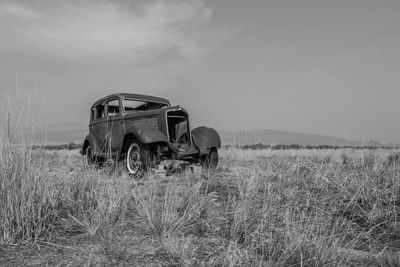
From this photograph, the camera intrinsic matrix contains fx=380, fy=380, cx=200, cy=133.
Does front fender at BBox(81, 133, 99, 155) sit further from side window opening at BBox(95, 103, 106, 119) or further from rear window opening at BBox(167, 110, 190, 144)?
rear window opening at BBox(167, 110, 190, 144)

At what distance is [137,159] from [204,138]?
1731 mm

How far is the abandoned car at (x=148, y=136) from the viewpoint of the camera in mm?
7602

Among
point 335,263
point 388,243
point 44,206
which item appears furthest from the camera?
point 44,206

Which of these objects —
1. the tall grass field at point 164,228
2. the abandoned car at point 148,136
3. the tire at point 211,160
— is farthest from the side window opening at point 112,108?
the tall grass field at point 164,228

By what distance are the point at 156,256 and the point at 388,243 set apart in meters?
1.79

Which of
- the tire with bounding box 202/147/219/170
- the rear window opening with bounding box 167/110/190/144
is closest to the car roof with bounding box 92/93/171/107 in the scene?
the rear window opening with bounding box 167/110/190/144

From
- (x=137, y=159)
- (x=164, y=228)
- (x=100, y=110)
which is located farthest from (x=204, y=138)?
(x=164, y=228)

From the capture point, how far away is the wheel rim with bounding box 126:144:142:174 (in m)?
7.80

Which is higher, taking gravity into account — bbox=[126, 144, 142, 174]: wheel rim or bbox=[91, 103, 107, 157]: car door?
bbox=[91, 103, 107, 157]: car door

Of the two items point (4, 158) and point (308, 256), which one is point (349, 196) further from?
point (4, 158)

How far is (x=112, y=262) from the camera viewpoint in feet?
8.18

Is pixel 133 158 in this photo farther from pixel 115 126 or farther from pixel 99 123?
pixel 99 123

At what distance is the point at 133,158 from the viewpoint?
7977 mm

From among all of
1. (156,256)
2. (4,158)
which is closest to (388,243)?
(156,256)
